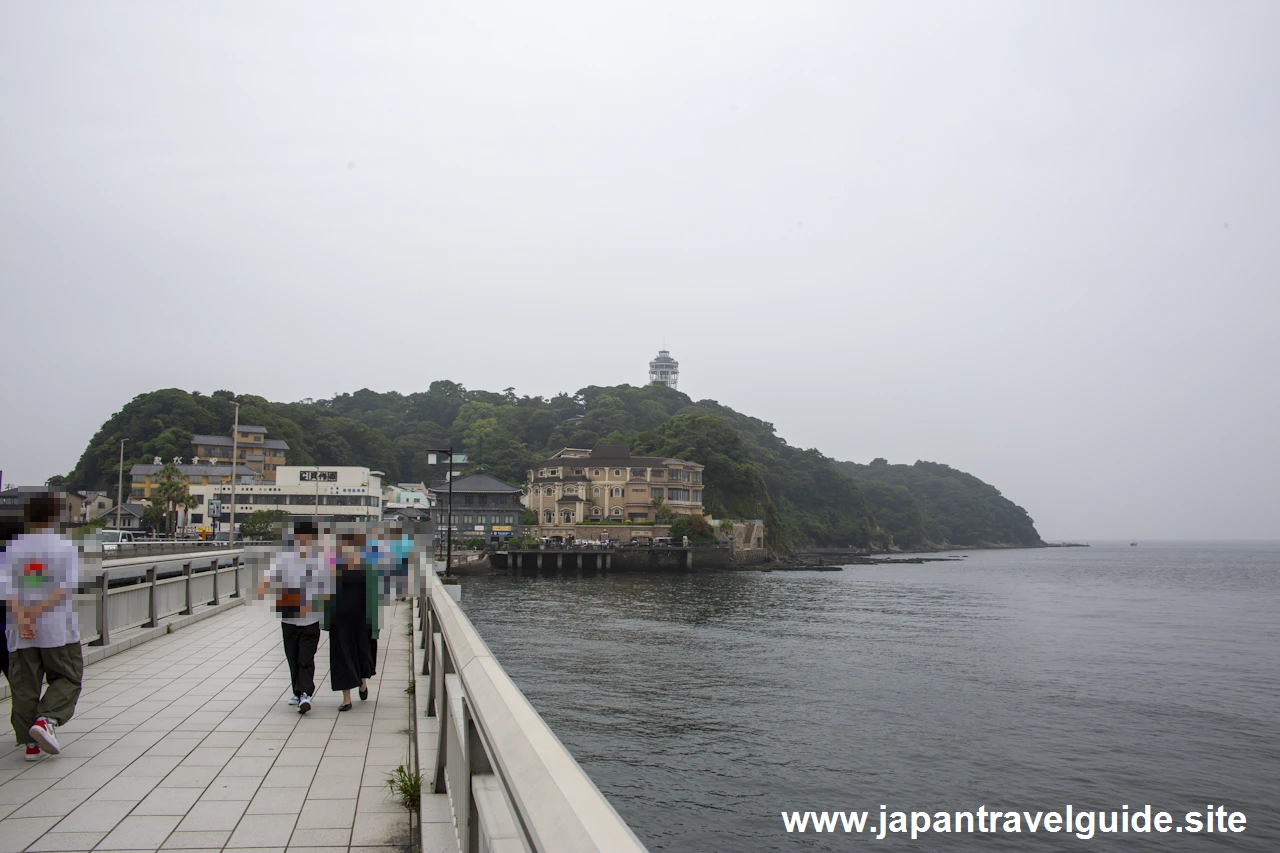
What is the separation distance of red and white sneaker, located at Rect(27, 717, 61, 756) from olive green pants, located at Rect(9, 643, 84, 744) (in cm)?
3

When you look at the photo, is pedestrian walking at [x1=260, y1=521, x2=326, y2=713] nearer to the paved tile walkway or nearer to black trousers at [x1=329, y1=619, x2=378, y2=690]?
black trousers at [x1=329, y1=619, x2=378, y2=690]

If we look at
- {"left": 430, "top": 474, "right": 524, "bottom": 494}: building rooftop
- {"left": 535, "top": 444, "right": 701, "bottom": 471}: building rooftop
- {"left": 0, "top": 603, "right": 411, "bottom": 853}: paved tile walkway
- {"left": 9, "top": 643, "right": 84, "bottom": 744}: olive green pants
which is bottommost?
{"left": 0, "top": 603, "right": 411, "bottom": 853}: paved tile walkway

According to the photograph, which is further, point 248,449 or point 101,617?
point 248,449

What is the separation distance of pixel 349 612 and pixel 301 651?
0.45 metres

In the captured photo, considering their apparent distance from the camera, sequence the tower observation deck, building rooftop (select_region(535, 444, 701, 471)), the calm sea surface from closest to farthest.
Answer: the calm sea surface → building rooftop (select_region(535, 444, 701, 471)) → the tower observation deck

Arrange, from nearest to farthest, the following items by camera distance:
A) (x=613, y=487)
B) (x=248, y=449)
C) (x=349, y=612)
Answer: (x=349, y=612), (x=248, y=449), (x=613, y=487)

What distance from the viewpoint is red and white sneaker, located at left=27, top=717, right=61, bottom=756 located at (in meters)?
4.98

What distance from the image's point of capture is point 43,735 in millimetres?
4984

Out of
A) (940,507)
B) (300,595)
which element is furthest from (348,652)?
(940,507)

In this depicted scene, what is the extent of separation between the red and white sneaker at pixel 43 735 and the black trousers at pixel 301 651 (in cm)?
169

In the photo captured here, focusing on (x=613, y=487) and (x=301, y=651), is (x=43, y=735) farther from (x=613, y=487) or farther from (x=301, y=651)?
(x=613, y=487)

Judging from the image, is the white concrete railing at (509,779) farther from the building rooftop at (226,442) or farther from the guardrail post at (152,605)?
the building rooftop at (226,442)

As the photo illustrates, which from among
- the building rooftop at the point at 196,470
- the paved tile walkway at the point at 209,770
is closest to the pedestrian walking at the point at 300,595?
the paved tile walkway at the point at 209,770

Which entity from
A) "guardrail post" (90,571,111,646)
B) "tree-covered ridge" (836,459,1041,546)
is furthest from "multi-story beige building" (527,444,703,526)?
"guardrail post" (90,571,111,646)
